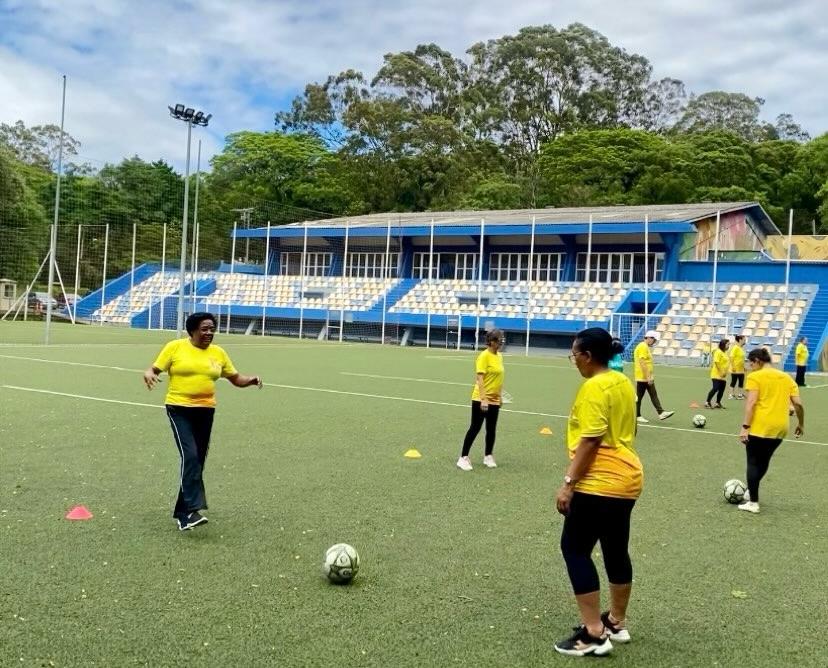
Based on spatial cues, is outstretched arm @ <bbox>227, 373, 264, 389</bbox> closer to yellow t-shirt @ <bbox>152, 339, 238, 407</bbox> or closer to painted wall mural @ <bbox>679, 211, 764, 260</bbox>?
yellow t-shirt @ <bbox>152, 339, 238, 407</bbox>

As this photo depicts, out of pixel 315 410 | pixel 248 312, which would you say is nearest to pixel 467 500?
pixel 315 410

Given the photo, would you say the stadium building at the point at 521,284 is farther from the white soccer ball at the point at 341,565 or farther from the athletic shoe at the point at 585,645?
the athletic shoe at the point at 585,645

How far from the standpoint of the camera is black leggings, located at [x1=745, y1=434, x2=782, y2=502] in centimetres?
808

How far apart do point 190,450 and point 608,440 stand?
3.61 metres

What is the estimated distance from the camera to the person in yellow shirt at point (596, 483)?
4.47m

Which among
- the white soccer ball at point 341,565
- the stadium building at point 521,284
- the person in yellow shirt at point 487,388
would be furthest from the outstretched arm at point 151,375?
the stadium building at point 521,284

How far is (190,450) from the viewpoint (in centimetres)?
676

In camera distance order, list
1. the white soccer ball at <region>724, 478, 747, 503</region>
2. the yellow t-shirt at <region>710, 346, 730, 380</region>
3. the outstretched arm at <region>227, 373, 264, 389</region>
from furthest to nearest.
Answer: the yellow t-shirt at <region>710, 346, 730, 380</region> < the white soccer ball at <region>724, 478, 747, 503</region> < the outstretched arm at <region>227, 373, 264, 389</region>

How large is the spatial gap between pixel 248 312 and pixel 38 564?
1775 inches

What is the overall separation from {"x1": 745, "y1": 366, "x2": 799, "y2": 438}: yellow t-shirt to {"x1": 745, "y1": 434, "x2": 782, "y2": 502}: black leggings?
6 cm

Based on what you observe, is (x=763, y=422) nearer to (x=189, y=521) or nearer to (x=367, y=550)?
(x=367, y=550)

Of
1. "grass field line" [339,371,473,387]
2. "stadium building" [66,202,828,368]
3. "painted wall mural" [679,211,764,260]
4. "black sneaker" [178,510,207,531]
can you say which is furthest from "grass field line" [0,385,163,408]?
"painted wall mural" [679,211,764,260]

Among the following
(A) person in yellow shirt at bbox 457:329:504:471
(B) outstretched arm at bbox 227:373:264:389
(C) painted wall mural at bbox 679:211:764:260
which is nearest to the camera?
(B) outstretched arm at bbox 227:373:264:389

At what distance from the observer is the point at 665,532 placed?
718cm
